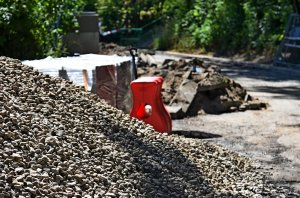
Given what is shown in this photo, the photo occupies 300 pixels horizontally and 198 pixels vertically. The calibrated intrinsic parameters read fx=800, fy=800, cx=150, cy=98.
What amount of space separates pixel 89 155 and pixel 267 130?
19.1ft

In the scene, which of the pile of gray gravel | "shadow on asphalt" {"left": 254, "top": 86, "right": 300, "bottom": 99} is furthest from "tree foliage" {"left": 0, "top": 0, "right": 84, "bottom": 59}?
"shadow on asphalt" {"left": 254, "top": 86, "right": 300, "bottom": 99}

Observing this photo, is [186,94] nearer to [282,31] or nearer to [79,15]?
[79,15]

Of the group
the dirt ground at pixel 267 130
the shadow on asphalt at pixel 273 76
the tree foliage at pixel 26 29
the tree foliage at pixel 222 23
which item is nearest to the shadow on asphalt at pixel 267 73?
the shadow on asphalt at pixel 273 76

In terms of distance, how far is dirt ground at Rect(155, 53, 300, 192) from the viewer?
9.52 meters

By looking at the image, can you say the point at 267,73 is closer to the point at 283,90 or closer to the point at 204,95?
the point at 283,90

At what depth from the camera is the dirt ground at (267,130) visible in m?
9.52

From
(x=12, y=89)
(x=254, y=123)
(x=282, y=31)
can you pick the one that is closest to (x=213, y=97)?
(x=254, y=123)

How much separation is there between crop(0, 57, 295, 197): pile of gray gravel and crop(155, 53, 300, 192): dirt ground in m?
0.51

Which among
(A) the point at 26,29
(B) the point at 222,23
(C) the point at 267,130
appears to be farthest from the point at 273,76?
(A) the point at 26,29

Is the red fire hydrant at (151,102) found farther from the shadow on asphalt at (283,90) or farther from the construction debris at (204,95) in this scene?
the shadow on asphalt at (283,90)

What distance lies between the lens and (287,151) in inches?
A: 411

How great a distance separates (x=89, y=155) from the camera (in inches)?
271

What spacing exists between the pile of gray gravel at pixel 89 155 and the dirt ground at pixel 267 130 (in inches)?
20.1

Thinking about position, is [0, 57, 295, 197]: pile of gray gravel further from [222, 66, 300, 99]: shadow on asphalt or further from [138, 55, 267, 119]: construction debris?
[222, 66, 300, 99]: shadow on asphalt
